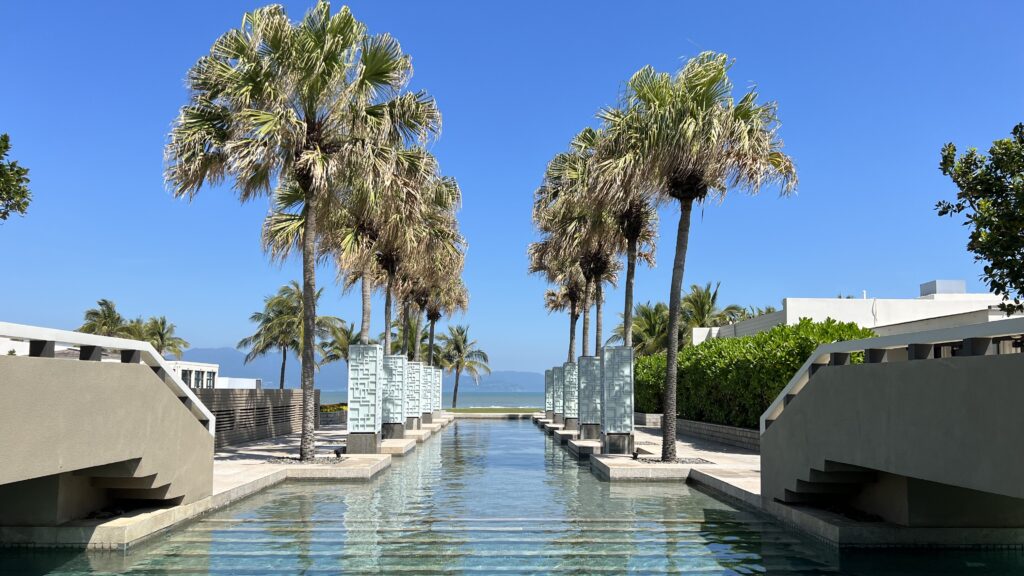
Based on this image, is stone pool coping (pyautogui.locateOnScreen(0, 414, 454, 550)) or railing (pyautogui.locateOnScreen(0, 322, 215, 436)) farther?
stone pool coping (pyautogui.locateOnScreen(0, 414, 454, 550))

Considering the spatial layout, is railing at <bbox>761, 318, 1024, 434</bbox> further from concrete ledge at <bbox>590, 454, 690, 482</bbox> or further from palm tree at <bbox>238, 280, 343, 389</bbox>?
palm tree at <bbox>238, 280, 343, 389</bbox>

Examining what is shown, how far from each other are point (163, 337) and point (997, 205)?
58.2 metres

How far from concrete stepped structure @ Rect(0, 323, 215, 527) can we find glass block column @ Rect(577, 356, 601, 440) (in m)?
14.0

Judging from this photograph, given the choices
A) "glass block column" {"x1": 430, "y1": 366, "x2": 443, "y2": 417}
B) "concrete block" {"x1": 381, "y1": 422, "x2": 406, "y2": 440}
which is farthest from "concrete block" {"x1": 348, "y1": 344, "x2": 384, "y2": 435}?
"glass block column" {"x1": 430, "y1": 366, "x2": 443, "y2": 417}

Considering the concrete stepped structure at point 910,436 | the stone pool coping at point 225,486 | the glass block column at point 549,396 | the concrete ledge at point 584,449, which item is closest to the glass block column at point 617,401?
the concrete ledge at point 584,449

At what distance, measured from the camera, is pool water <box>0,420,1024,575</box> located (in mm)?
8820

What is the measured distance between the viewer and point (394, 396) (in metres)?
25.0

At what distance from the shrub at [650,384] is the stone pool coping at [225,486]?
50.1ft

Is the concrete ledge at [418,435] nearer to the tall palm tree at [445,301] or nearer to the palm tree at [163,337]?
the tall palm tree at [445,301]

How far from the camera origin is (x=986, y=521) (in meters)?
9.49

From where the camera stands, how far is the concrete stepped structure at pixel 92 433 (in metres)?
7.29

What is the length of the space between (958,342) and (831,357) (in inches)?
95.4

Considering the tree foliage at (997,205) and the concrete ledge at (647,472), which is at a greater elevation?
the tree foliage at (997,205)

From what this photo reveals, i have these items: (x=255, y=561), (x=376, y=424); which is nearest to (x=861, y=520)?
(x=255, y=561)
